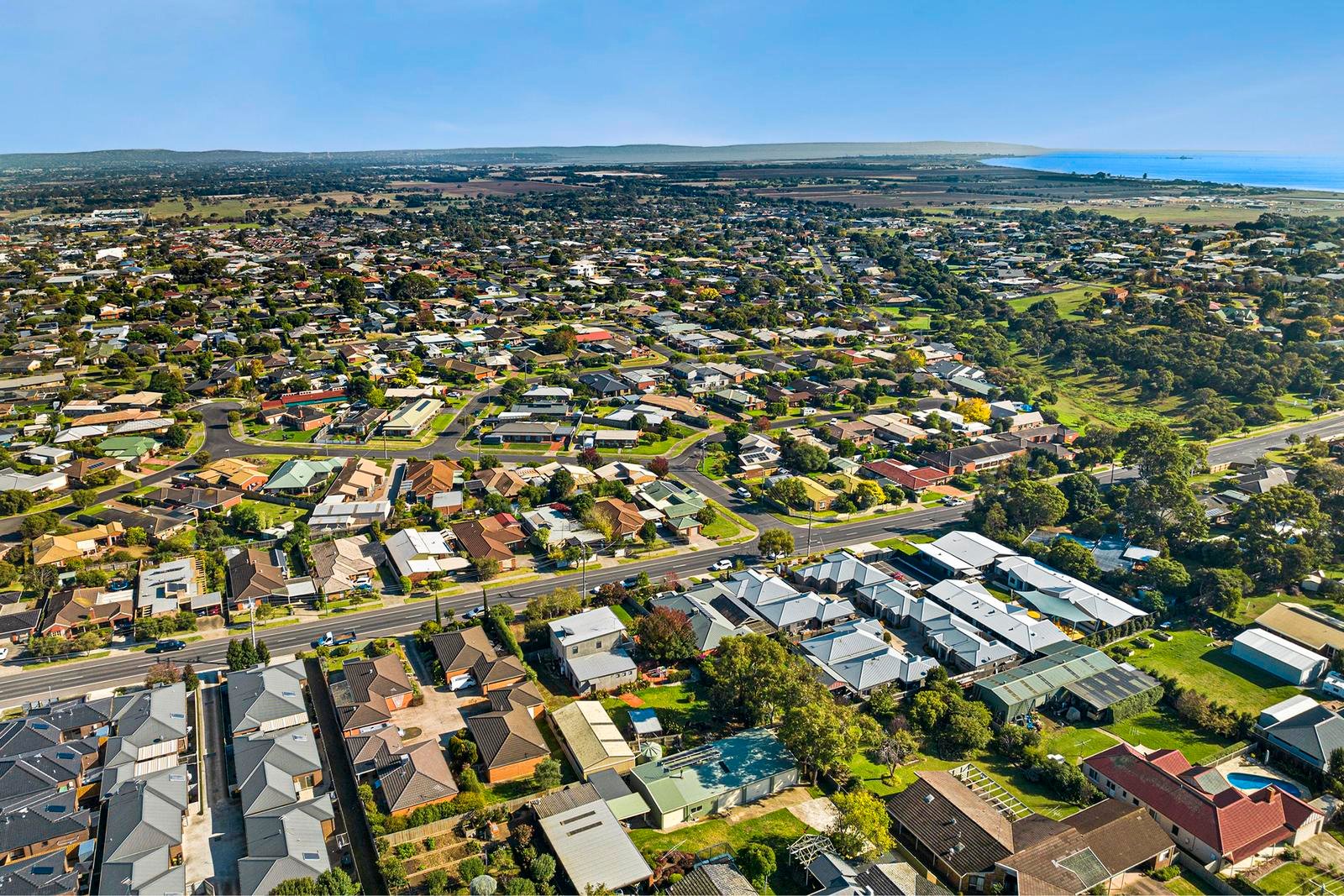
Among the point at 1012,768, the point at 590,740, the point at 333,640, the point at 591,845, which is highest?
the point at 590,740

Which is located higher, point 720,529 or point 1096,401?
point 1096,401

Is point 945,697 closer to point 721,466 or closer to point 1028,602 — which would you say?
point 1028,602

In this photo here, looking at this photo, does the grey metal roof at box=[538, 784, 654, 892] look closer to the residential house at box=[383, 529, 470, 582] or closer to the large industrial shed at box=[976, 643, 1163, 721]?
the large industrial shed at box=[976, 643, 1163, 721]

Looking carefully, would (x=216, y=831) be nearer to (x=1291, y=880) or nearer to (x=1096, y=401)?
(x=1291, y=880)

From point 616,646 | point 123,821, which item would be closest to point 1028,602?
point 616,646

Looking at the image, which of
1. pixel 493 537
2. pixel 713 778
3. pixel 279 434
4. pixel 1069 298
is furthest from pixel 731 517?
pixel 1069 298

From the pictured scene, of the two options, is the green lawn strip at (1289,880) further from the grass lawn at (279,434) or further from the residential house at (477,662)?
the grass lawn at (279,434)

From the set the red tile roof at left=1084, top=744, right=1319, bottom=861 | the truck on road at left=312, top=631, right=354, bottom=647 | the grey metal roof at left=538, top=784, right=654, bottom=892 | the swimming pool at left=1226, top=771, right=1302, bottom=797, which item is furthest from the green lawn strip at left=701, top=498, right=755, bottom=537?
the swimming pool at left=1226, top=771, right=1302, bottom=797
